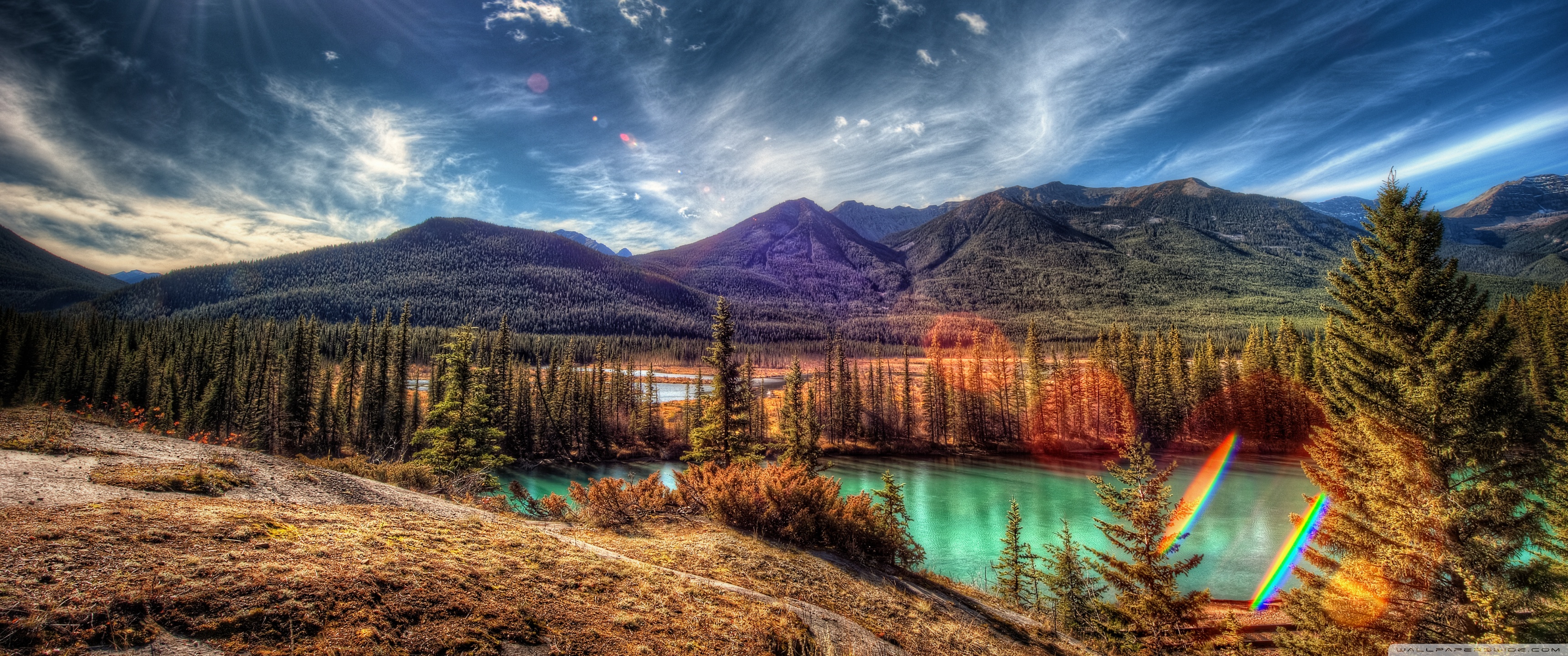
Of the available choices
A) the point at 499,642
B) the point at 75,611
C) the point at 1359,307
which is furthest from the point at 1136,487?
the point at 75,611

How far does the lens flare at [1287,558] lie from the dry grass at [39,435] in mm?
36600

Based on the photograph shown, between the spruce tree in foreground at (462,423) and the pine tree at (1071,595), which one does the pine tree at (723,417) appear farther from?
the pine tree at (1071,595)

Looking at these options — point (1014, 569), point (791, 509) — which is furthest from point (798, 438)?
point (791, 509)

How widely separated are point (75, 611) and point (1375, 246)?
23.9 m

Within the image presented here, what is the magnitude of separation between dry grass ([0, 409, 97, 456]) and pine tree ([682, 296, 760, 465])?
1860 cm

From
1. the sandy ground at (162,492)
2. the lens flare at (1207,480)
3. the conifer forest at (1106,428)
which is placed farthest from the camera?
the lens flare at (1207,480)

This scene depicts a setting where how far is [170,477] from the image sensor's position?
882 centimetres

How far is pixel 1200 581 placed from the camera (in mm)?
25141

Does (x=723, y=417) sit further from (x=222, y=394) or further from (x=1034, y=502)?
(x=222, y=394)

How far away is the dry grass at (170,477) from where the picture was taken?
28.1 ft

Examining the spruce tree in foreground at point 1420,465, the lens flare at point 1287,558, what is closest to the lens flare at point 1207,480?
the lens flare at point 1287,558

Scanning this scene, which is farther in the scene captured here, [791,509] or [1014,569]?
[1014,569]

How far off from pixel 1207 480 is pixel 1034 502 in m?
20.9

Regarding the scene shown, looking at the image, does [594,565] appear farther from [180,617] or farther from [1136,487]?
[1136,487]
